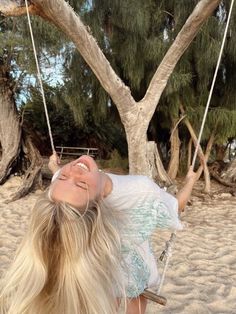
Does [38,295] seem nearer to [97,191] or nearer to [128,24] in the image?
[97,191]

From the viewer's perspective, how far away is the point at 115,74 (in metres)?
3.62

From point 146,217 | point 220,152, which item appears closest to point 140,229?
point 146,217

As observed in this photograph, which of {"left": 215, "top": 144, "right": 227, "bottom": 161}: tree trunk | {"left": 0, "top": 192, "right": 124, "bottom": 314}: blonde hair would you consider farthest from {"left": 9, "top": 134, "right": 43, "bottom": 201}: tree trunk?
{"left": 0, "top": 192, "right": 124, "bottom": 314}: blonde hair

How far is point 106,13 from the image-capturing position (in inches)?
196

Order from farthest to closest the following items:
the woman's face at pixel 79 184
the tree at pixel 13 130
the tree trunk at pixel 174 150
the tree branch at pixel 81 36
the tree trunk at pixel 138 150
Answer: the tree trunk at pixel 174 150
the tree at pixel 13 130
the tree trunk at pixel 138 150
the tree branch at pixel 81 36
the woman's face at pixel 79 184

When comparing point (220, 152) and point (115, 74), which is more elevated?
point (115, 74)

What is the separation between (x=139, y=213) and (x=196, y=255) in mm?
2271

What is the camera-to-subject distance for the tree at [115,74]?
10.5ft

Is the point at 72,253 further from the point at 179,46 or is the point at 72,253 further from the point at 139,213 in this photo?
the point at 179,46

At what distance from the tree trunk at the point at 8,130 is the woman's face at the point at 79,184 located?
538 cm

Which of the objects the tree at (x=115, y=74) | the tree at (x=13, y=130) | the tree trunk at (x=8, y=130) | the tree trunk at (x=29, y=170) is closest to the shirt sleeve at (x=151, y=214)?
the tree at (x=115, y=74)

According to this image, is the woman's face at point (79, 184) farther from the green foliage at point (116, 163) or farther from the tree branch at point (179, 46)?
the green foliage at point (116, 163)

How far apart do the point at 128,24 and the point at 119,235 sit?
13.4 feet

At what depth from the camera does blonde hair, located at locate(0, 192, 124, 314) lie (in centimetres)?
91
